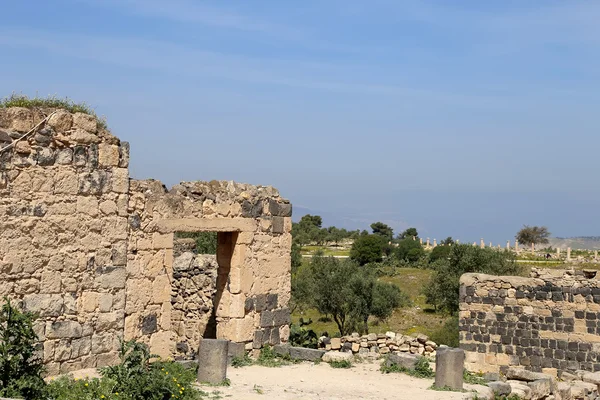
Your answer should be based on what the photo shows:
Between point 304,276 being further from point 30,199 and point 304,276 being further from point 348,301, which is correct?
point 30,199

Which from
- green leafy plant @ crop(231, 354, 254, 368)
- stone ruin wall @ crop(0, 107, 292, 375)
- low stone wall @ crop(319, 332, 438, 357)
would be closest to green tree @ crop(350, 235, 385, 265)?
low stone wall @ crop(319, 332, 438, 357)

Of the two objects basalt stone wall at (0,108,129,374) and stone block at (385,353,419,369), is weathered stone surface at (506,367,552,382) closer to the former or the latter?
stone block at (385,353,419,369)

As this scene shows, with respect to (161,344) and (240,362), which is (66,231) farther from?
(240,362)

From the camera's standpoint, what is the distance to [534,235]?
2776 inches

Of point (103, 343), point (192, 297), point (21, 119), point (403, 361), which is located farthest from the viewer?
point (192, 297)

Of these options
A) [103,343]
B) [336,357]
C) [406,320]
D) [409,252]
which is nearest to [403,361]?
[336,357]

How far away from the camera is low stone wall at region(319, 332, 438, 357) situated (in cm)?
1538

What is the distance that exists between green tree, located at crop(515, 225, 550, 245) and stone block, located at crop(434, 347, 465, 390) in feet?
199

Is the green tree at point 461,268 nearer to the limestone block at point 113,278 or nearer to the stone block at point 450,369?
the stone block at point 450,369

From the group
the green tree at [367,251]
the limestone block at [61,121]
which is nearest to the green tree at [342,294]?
the limestone block at [61,121]

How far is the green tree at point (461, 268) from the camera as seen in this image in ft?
96.6

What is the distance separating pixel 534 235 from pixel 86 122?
65220 millimetres

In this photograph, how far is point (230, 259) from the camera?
13.6 metres

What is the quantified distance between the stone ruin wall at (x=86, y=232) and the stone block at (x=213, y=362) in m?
0.83
